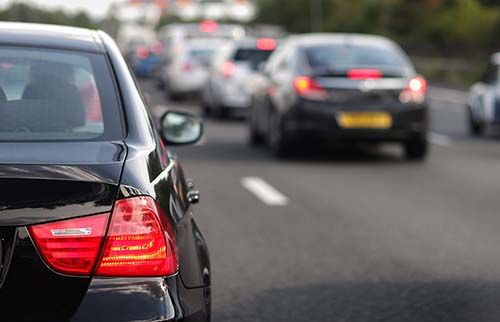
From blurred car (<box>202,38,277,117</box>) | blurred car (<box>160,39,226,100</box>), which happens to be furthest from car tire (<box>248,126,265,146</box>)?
blurred car (<box>160,39,226,100</box>)

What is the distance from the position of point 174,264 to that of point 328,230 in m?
5.35

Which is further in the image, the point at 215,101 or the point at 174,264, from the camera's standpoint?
the point at 215,101

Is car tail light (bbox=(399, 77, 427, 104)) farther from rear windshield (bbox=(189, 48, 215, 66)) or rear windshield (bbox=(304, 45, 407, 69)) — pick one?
rear windshield (bbox=(189, 48, 215, 66))

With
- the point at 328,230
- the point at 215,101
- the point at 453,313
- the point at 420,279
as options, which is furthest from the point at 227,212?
the point at 215,101

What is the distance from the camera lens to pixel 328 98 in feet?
46.5

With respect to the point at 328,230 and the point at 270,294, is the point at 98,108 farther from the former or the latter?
the point at 328,230

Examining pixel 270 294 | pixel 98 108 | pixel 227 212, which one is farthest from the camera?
pixel 227 212

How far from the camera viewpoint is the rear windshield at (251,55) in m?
23.6

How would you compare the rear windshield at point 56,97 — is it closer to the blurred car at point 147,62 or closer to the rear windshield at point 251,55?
the rear windshield at point 251,55

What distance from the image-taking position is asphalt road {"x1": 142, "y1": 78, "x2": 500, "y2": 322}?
6.14 meters

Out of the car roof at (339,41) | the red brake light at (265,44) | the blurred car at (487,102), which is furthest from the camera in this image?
the red brake light at (265,44)

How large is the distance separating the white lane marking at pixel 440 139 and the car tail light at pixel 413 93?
3.05 meters

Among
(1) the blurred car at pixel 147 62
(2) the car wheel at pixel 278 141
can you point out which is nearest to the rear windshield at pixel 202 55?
(2) the car wheel at pixel 278 141

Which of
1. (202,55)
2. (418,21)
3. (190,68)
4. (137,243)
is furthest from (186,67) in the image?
(418,21)
